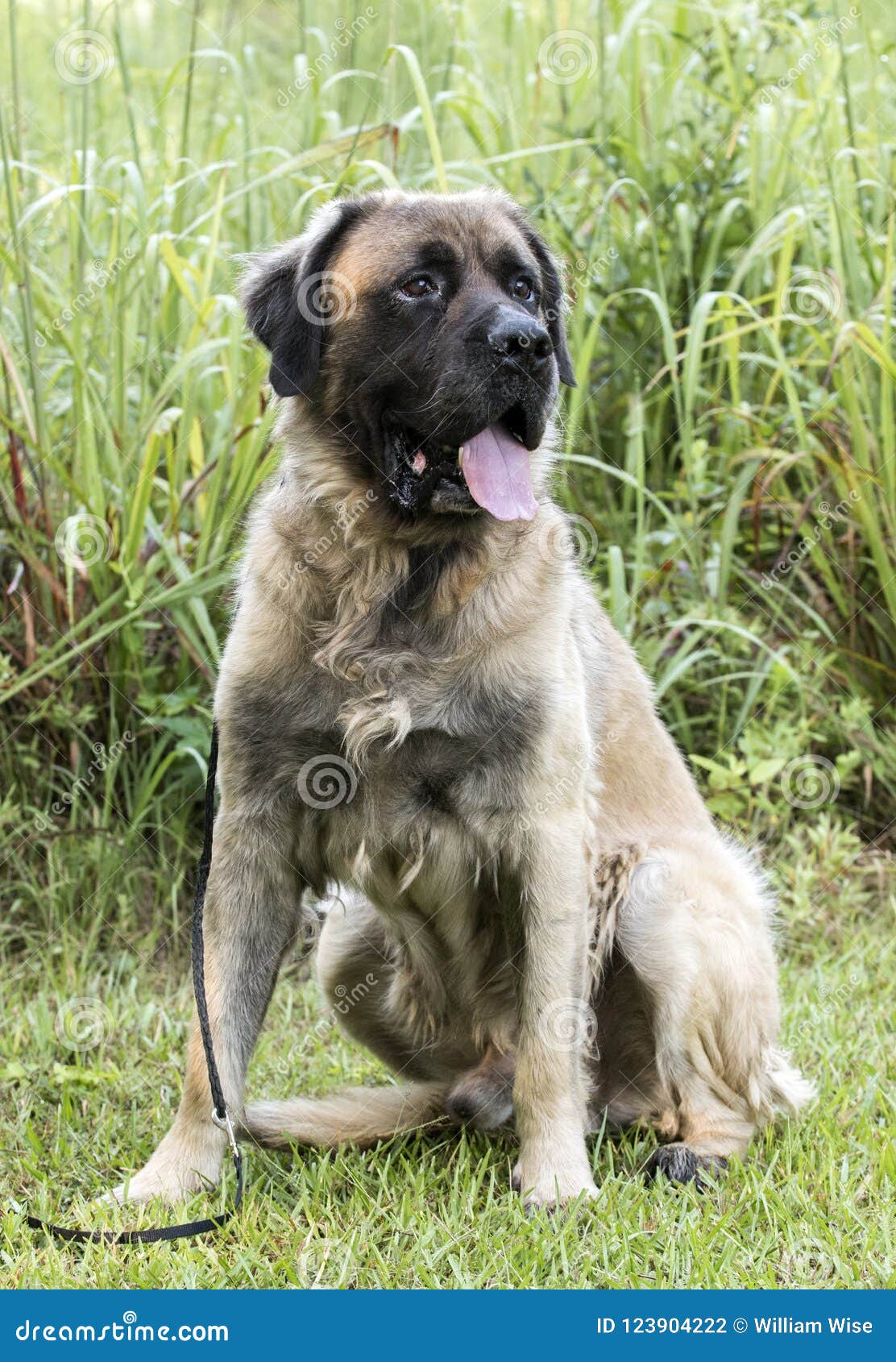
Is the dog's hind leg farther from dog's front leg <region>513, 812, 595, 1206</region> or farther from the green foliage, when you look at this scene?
the green foliage

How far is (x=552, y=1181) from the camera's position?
2.80 meters

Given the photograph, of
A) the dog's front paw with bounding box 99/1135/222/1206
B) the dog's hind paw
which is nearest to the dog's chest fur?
the dog's front paw with bounding box 99/1135/222/1206

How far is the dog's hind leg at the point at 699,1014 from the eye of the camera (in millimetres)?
3121

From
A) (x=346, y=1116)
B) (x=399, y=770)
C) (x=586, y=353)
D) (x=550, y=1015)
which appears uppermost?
(x=586, y=353)

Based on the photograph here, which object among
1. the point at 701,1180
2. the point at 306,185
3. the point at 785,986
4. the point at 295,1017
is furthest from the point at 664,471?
the point at 701,1180

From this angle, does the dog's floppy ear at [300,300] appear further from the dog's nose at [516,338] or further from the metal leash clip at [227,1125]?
the metal leash clip at [227,1125]

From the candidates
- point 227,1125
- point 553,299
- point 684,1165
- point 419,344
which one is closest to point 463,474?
point 419,344

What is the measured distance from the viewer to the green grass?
4121mm

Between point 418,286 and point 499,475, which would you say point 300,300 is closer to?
point 418,286

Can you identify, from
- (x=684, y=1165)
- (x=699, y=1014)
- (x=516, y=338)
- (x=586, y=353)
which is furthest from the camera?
(x=586, y=353)

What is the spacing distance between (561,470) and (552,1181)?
1606 mm

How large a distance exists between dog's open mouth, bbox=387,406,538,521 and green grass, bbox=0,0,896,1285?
841 millimetres

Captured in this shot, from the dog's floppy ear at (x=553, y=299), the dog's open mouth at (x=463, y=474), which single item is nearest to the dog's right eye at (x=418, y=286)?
the dog's open mouth at (x=463, y=474)

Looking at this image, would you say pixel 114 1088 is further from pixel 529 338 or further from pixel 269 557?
pixel 529 338
